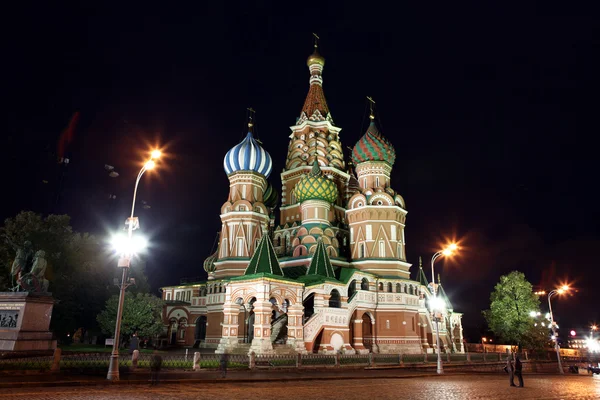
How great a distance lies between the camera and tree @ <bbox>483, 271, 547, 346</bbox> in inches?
1754

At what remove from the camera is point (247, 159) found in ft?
147

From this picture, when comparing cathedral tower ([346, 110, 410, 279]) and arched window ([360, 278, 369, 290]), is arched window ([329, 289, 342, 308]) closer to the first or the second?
arched window ([360, 278, 369, 290])

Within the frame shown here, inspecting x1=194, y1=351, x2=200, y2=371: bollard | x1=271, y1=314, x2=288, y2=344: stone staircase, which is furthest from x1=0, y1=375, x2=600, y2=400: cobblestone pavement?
x1=271, y1=314, x2=288, y2=344: stone staircase

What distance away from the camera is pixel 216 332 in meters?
39.6

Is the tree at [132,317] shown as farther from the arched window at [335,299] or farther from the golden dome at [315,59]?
the golden dome at [315,59]

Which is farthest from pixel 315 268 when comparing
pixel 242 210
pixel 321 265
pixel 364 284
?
pixel 242 210

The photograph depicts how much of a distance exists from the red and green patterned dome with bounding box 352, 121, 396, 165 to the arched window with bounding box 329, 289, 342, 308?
15.1 meters

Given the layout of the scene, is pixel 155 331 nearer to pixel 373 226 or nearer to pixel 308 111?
pixel 373 226

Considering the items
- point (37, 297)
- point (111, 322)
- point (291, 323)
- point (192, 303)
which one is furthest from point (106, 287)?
point (37, 297)

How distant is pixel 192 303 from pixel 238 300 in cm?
1585

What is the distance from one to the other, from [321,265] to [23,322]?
2159 cm

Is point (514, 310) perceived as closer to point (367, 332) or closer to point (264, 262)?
point (367, 332)

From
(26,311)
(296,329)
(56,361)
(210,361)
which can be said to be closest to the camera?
(56,361)

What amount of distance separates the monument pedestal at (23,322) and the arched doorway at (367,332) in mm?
25740
